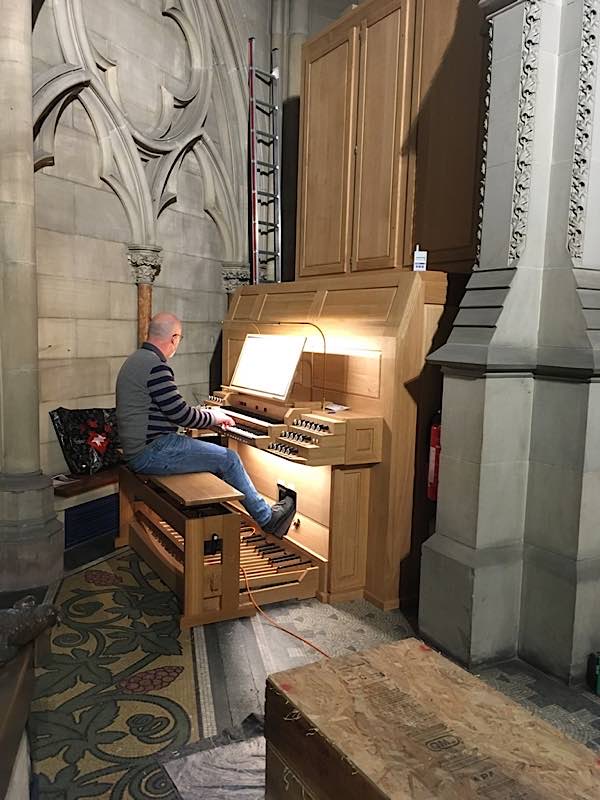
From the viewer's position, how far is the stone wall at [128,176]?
5.41 m

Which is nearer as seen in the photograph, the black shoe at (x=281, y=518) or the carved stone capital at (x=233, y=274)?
the black shoe at (x=281, y=518)

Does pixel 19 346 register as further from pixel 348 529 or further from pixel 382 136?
pixel 382 136

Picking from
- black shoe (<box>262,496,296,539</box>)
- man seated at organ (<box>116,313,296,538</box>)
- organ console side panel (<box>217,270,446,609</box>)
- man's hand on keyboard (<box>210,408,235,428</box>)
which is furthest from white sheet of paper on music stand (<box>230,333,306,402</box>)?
black shoe (<box>262,496,296,539</box>)

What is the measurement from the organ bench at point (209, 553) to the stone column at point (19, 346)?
70 centimetres

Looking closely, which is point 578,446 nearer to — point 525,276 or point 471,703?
point 525,276

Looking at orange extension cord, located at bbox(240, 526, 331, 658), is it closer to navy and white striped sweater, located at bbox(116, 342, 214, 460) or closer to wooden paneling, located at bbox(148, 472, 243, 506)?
wooden paneling, located at bbox(148, 472, 243, 506)

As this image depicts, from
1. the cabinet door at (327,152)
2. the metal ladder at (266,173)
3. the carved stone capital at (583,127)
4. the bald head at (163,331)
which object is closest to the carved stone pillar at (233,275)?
the metal ladder at (266,173)

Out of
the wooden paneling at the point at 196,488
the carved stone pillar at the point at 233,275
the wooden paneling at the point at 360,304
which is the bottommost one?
the wooden paneling at the point at 196,488

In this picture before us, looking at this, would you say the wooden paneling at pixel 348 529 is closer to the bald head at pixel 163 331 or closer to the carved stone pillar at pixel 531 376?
the carved stone pillar at pixel 531 376

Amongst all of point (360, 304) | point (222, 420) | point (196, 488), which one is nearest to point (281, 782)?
point (196, 488)

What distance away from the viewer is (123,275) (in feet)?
20.0

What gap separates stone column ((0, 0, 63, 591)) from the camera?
436 centimetres

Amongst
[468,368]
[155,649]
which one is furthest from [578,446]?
[155,649]

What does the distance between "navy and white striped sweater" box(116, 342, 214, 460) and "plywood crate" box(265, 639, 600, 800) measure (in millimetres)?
2569
